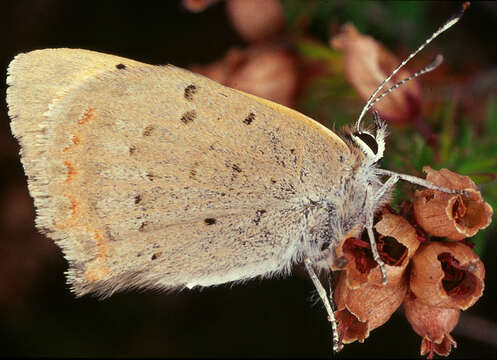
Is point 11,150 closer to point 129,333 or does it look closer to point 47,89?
point 129,333

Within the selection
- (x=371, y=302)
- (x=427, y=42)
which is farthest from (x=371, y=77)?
(x=371, y=302)

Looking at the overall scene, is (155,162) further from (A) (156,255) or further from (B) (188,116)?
(A) (156,255)

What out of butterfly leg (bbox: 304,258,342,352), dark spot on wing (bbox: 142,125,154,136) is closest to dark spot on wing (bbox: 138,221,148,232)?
dark spot on wing (bbox: 142,125,154,136)

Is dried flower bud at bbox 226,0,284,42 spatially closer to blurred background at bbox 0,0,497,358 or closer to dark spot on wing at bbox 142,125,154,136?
blurred background at bbox 0,0,497,358

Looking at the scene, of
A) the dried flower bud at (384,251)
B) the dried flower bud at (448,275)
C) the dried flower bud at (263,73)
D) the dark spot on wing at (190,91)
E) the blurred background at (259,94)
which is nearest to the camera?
the dried flower bud at (448,275)

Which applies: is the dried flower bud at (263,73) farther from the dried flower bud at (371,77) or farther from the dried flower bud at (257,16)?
the dried flower bud at (371,77)

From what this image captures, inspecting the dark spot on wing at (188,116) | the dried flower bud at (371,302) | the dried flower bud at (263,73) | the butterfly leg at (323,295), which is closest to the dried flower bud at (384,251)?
the dried flower bud at (371,302)
